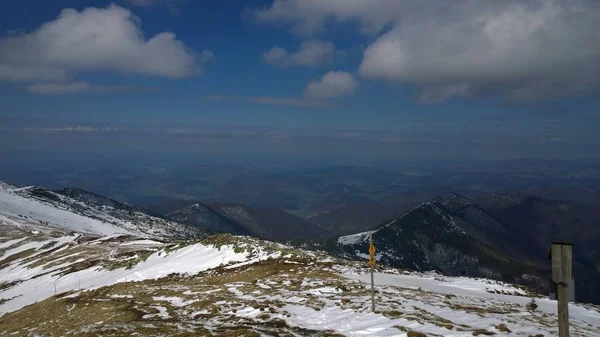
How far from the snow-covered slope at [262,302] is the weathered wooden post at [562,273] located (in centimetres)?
510

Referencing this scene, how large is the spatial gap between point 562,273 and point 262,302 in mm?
17197

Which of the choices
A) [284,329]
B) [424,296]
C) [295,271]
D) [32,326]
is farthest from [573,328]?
[32,326]

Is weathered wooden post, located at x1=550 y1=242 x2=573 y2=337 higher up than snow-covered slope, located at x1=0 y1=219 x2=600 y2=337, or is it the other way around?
weathered wooden post, located at x1=550 y1=242 x2=573 y2=337

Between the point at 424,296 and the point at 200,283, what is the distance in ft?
64.1

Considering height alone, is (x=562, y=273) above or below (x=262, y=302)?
above

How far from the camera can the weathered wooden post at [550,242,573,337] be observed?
10.2 m

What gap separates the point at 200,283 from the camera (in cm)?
3400

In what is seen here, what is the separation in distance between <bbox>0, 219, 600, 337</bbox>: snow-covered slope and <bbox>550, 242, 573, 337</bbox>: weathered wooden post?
510cm

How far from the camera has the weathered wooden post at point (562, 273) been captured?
10.2m

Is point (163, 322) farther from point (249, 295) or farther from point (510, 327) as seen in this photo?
point (510, 327)

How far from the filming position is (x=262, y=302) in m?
23.4

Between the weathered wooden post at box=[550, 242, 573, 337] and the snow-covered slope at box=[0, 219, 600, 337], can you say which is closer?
the weathered wooden post at box=[550, 242, 573, 337]

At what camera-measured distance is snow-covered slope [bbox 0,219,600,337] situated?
1739cm

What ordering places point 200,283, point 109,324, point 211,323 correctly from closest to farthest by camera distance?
point 211,323, point 109,324, point 200,283
